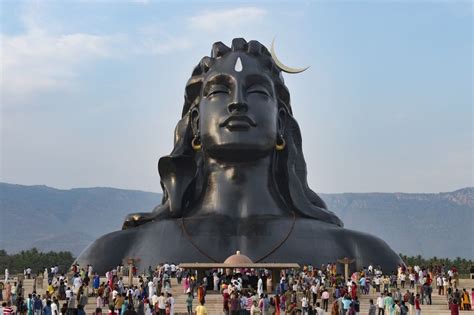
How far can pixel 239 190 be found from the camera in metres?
41.7

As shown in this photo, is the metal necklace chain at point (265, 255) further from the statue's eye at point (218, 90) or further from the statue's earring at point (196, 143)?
the statue's eye at point (218, 90)

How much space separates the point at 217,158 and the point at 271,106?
13.6 feet

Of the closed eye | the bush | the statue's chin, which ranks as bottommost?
the bush

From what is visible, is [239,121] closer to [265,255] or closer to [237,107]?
[237,107]

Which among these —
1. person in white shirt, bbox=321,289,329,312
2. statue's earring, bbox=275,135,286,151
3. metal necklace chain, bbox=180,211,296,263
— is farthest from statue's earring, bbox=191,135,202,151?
person in white shirt, bbox=321,289,329,312

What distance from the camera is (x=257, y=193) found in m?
41.8

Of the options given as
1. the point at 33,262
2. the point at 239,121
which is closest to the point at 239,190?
the point at 239,121

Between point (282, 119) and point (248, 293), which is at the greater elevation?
point (282, 119)

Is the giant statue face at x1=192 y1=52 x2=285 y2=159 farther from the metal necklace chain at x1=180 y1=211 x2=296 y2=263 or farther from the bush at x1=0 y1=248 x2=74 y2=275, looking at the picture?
the bush at x1=0 y1=248 x2=74 y2=275

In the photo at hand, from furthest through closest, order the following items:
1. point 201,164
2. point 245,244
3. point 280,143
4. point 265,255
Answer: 1. point 280,143
2. point 201,164
3. point 245,244
4. point 265,255

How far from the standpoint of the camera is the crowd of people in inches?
922

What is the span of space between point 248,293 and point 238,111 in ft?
58.1

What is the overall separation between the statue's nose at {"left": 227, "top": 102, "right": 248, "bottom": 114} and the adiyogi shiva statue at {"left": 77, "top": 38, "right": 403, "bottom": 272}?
0.05 m

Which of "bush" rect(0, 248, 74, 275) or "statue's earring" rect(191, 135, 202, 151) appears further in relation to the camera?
"bush" rect(0, 248, 74, 275)
